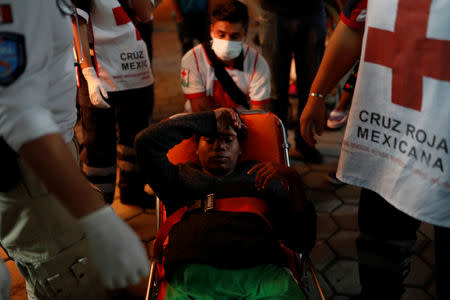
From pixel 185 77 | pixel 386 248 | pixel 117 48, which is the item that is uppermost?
pixel 117 48

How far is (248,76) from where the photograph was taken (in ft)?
8.69

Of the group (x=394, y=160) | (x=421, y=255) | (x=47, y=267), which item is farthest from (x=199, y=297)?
(x=421, y=255)

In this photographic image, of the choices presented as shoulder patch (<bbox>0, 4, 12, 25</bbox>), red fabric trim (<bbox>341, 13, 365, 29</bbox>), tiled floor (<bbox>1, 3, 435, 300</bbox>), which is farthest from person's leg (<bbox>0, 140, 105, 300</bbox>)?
red fabric trim (<bbox>341, 13, 365, 29</bbox>)

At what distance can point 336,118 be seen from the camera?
3688mm

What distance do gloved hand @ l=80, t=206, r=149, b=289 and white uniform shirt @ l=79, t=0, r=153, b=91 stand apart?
1553 millimetres

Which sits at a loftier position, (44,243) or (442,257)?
(44,243)

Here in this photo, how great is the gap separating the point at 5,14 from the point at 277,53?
8.12ft

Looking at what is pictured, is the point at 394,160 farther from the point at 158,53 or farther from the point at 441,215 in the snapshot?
the point at 158,53

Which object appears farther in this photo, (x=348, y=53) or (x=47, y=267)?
(x=348, y=53)

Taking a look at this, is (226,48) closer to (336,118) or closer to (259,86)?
(259,86)

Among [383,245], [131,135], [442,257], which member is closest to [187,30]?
[131,135]

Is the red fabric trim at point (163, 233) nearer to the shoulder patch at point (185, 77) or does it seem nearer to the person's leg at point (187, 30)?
the shoulder patch at point (185, 77)

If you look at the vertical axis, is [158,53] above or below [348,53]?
below

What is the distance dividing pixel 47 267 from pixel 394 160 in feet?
4.12
